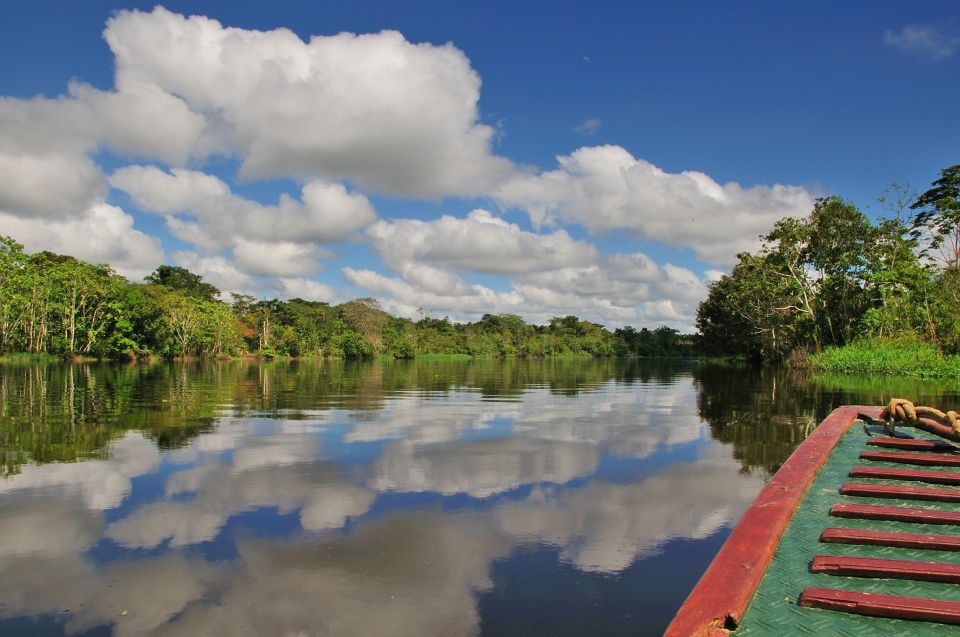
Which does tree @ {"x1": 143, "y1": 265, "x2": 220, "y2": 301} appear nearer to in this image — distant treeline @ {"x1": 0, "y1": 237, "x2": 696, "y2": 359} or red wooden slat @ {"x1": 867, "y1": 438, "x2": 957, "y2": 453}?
distant treeline @ {"x1": 0, "y1": 237, "x2": 696, "y2": 359}

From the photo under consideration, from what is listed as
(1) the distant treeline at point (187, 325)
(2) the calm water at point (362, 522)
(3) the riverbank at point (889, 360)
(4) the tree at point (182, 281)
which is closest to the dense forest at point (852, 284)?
(3) the riverbank at point (889, 360)

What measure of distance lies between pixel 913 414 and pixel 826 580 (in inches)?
120

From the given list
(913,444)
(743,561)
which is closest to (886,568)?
(743,561)

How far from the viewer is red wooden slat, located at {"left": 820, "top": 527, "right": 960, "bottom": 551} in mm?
2609

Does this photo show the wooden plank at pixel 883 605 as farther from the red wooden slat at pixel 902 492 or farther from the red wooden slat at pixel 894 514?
the red wooden slat at pixel 902 492

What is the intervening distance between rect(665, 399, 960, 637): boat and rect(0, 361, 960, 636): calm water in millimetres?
831

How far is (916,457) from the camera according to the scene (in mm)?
4234

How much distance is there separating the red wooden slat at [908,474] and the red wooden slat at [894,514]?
76 centimetres

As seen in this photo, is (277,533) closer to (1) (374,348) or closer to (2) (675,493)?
(2) (675,493)

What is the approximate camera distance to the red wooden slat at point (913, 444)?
441 centimetres

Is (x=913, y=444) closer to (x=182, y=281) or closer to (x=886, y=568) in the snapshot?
(x=886, y=568)

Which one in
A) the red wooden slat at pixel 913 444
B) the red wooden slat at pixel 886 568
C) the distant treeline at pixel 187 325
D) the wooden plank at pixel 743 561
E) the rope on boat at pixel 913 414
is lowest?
the red wooden slat at pixel 886 568

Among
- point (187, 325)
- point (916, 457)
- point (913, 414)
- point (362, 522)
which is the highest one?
point (187, 325)

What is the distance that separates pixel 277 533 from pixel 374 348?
191 feet
